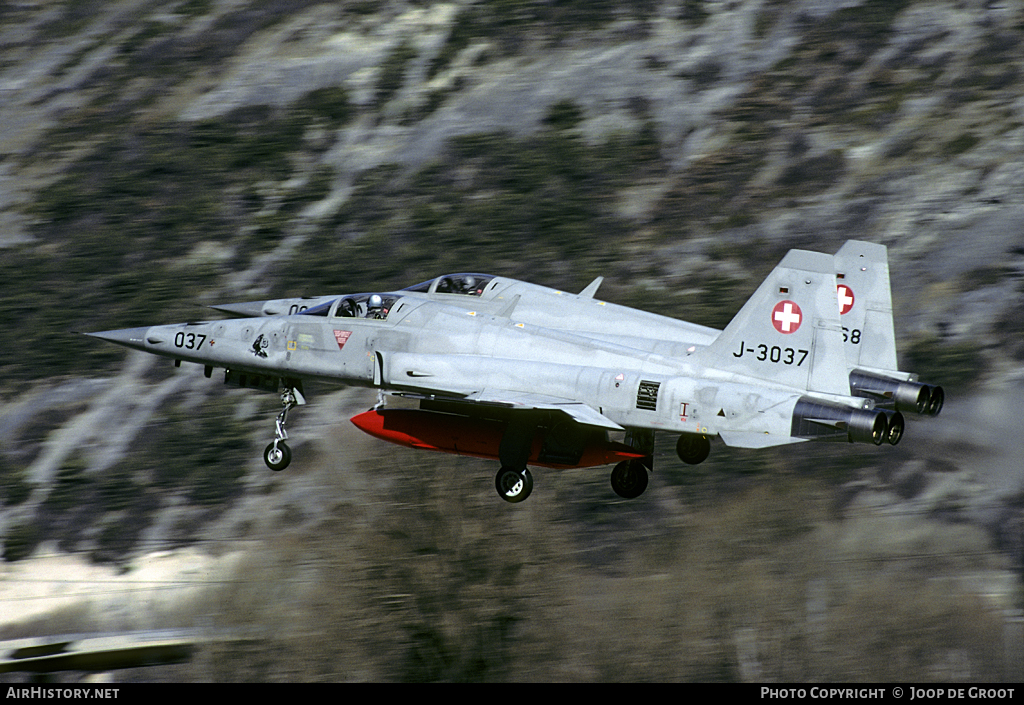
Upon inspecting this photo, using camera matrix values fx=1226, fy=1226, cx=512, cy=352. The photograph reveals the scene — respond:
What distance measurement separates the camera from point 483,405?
21.8 m

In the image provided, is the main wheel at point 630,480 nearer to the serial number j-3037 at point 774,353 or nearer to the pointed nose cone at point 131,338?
the serial number j-3037 at point 774,353

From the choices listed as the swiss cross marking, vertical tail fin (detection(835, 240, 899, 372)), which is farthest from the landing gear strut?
the swiss cross marking

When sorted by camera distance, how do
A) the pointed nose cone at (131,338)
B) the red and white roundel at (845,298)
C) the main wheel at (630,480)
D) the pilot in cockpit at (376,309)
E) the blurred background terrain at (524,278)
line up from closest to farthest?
1. the red and white roundel at (845,298)
2. the pilot in cockpit at (376,309)
3. the main wheel at (630,480)
4. the pointed nose cone at (131,338)
5. the blurred background terrain at (524,278)

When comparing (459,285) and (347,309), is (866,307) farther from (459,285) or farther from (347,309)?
(347,309)

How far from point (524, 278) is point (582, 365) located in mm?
22710

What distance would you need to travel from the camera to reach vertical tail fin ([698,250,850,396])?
2073 centimetres

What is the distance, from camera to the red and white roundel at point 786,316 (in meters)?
21.0

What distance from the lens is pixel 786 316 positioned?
69.2ft

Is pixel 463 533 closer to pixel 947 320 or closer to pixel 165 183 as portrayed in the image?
pixel 947 320

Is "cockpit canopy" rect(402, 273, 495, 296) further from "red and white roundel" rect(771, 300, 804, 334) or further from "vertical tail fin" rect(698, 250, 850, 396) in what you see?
"red and white roundel" rect(771, 300, 804, 334)

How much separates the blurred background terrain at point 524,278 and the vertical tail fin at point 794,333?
62.7 ft

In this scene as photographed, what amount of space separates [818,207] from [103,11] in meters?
38.8

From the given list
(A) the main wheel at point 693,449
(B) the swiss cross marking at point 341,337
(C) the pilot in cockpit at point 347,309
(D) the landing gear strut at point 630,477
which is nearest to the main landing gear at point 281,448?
(B) the swiss cross marking at point 341,337
